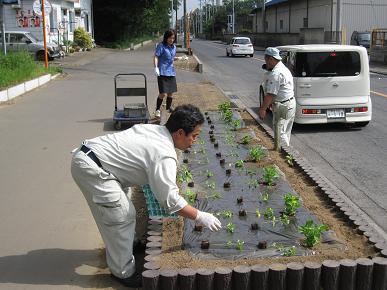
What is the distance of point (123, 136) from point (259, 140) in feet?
17.3

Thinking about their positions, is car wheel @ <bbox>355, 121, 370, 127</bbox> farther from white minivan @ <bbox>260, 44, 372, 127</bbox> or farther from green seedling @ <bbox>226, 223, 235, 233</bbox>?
green seedling @ <bbox>226, 223, 235, 233</bbox>

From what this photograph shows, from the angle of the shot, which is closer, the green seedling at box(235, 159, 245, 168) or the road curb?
the green seedling at box(235, 159, 245, 168)

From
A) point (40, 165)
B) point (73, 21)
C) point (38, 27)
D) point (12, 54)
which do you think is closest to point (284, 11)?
point (73, 21)

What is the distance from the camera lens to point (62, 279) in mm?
4141

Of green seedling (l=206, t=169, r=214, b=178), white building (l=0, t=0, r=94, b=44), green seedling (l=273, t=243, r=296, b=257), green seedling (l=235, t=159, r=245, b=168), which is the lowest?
green seedling (l=273, t=243, r=296, b=257)

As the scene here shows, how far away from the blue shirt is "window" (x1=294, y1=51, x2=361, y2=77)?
2.65m

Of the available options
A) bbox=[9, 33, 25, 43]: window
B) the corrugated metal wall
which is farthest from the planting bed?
the corrugated metal wall

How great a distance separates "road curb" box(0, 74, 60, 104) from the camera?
1377 cm

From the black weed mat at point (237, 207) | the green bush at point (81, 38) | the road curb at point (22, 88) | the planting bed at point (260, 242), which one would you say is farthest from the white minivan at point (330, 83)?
the green bush at point (81, 38)

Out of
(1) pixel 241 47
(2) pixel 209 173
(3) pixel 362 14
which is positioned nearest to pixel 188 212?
(2) pixel 209 173

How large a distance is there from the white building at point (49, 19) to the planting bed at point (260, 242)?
95.6ft

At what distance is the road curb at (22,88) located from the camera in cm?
1377

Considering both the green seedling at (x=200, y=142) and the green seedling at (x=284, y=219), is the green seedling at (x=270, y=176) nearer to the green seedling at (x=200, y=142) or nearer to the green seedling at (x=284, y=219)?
the green seedling at (x=284, y=219)

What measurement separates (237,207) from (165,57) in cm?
639
